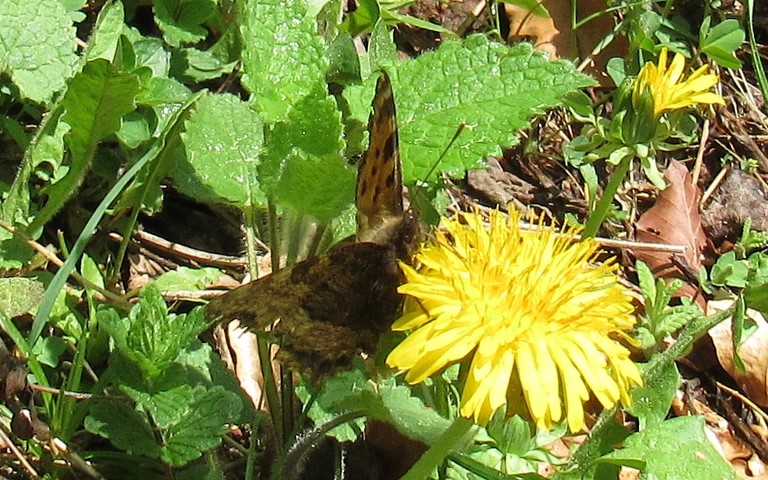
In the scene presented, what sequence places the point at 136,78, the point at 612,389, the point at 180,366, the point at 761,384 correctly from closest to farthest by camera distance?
the point at 612,389
the point at 180,366
the point at 136,78
the point at 761,384

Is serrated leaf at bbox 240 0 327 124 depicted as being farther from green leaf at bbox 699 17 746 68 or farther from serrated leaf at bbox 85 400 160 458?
green leaf at bbox 699 17 746 68

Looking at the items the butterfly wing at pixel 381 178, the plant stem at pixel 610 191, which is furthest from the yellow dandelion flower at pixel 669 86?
the butterfly wing at pixel 381 178

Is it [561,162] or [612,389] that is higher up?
[612,389]

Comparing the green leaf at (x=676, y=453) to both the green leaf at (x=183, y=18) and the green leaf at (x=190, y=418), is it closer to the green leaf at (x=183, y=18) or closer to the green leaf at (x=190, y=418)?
the green leaf at (x=190, y=418)

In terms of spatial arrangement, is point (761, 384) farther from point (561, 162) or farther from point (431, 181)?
point (431, 181)

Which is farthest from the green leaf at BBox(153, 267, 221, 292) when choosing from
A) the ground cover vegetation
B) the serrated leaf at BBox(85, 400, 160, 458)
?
the serrated leaf at BBox(85, 400, 160, 458)

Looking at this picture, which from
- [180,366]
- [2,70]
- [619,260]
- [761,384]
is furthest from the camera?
[619,260]

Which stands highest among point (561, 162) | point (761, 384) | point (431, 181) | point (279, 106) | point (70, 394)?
point (279, 106)

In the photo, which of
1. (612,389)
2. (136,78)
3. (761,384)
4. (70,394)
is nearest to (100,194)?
(136,78)
